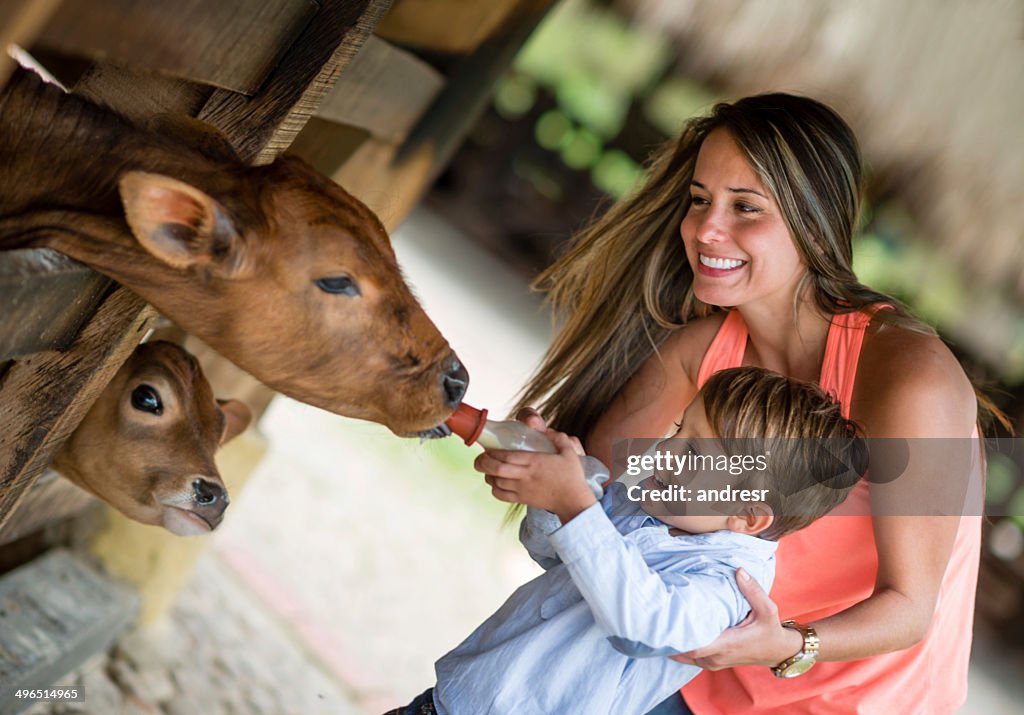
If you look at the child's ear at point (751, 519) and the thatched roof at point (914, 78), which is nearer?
the child's ear at point (751, 519)

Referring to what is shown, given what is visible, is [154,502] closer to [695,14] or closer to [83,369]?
[83,369]

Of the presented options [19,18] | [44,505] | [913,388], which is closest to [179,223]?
[19,18]

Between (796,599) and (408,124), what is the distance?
79.7 inches

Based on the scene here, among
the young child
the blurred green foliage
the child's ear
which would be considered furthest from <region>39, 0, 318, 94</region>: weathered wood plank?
the blurred green foliage

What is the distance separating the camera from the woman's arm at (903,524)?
7.63 feet

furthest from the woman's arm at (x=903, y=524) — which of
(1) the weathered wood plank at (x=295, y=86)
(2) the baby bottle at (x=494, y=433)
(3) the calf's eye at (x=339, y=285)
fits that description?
(1) the weathered wood plank at (x=295, y=86)

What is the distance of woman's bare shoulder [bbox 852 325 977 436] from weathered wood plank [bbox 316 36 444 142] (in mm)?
1506

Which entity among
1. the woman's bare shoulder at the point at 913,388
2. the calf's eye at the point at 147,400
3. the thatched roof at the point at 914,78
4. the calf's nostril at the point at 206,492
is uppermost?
the thatched roof at the point at 914,78

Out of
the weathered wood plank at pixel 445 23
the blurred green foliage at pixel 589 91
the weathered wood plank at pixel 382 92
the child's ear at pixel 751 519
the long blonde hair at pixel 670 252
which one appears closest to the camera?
the child's ear at pixel 751 519

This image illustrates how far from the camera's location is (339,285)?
6.48 ft

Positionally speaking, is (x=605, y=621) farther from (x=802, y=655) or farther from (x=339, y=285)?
(x=339, y=285)

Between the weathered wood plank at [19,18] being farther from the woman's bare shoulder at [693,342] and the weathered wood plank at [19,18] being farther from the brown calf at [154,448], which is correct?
the woman's bare shoulder at [693,342]

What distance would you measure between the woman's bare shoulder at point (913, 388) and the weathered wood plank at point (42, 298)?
5.48 ft

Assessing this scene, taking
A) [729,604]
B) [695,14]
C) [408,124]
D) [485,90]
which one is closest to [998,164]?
[695,14]
